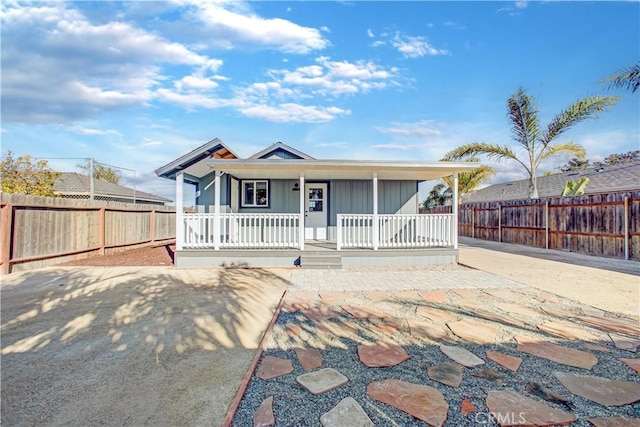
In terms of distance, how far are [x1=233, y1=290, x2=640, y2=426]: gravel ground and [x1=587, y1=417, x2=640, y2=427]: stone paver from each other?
0.06m

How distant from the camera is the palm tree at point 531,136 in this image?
12477mm

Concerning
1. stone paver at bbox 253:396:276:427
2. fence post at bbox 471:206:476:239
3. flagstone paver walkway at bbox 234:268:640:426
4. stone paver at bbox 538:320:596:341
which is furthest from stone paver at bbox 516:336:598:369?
fence post at bbox 471:206:476:239

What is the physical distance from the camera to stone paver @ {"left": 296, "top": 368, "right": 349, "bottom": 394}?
2529mm

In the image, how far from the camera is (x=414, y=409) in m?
2.24

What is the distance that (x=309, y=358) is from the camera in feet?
10.1

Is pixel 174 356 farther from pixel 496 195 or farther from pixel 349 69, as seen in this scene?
pixel 496 195

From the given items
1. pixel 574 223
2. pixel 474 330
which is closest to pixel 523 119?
pixel 574 223

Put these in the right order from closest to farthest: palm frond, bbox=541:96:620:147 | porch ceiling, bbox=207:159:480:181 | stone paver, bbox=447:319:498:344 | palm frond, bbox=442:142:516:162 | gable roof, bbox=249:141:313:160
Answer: stone paver, bbox=447:319:498:344
porch ceiling, bbox=207:159:480:181
gable roof, bbox=249:141:313:160
palm frond, bbox=541:96:620:147
palm frond, bbox=442:142:516:162

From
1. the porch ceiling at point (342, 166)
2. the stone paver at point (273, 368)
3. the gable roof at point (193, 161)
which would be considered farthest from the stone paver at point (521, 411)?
the gable roof at point (193, 161)

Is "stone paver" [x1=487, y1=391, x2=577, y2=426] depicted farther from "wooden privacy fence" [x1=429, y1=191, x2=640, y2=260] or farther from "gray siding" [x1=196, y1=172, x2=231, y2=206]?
"wooden privacy fence" [x1=429, y1=191, x2=640, y2=260]

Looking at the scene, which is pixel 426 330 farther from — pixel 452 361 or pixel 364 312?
pixel 364 312

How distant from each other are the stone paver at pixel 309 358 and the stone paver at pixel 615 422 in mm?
2114

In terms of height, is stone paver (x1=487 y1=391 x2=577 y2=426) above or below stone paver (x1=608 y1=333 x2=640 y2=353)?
above

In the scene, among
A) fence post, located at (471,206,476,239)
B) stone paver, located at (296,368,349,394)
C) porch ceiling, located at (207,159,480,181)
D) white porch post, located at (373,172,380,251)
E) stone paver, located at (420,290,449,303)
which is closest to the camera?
stone paver, located at (296,368,349,394)
